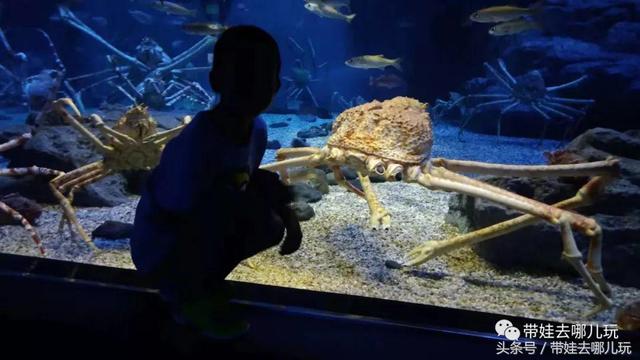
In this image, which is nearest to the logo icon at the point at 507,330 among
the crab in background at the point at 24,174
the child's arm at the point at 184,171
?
the child's arm at the point at 184,171

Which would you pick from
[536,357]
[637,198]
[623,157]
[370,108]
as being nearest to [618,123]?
[623,157]

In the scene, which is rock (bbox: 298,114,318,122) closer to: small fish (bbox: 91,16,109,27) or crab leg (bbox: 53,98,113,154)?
crab leg (bbox: 53,98,113,154)

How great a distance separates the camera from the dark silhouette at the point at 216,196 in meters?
1.07

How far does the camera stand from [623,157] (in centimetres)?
329

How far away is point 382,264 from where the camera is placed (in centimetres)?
274

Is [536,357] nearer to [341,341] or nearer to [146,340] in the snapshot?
[341,341]

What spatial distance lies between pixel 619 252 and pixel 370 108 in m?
1.64

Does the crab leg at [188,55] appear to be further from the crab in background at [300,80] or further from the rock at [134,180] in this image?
the rock at [134,180]

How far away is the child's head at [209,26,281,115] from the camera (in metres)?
1.08

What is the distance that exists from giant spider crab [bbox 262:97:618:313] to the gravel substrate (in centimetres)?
18

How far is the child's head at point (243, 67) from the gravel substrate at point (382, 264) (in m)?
1.47

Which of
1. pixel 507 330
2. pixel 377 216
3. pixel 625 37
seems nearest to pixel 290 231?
pixel 507 330

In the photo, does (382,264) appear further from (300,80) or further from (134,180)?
(300,80)

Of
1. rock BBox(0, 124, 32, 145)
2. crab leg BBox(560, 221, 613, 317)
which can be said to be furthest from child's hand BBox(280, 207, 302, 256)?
rock BBox(0, 124, 32, 145)
